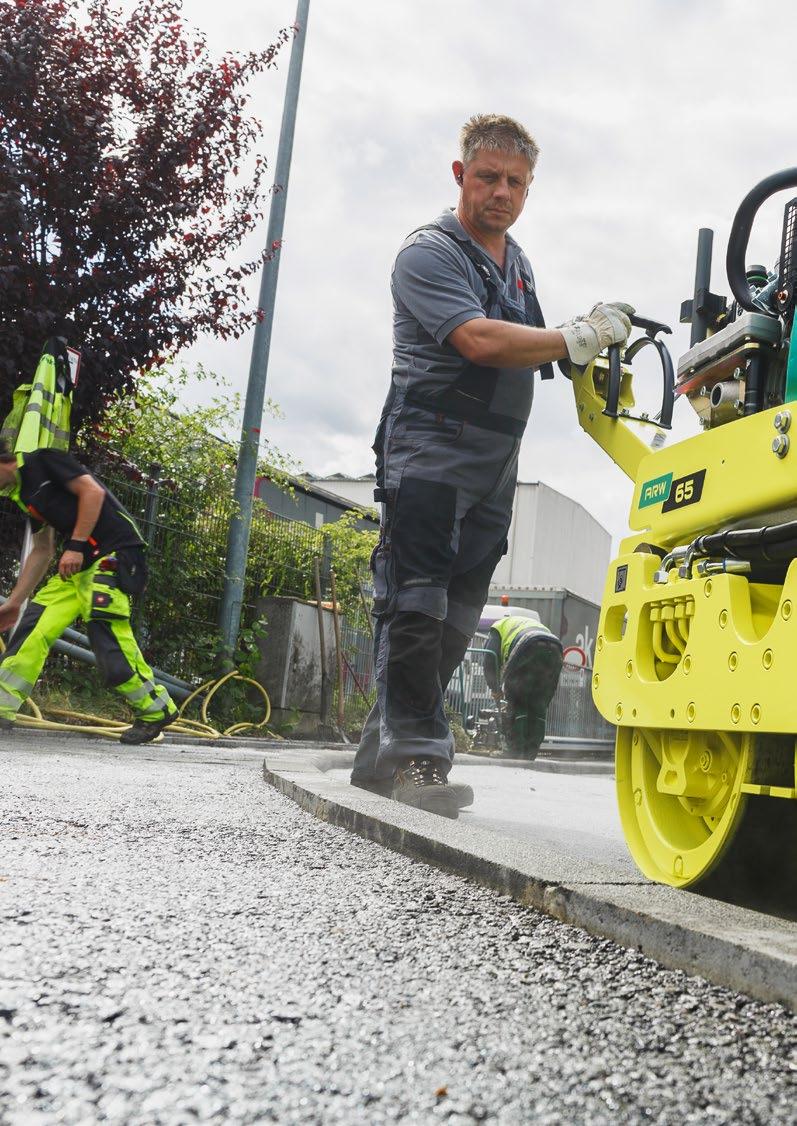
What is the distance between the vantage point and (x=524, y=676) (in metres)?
8.79

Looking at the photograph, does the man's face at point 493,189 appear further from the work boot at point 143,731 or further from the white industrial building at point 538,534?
the white industrial building at point 538,534

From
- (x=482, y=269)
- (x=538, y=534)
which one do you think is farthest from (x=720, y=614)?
(x=538, y=534)

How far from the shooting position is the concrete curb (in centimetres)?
137

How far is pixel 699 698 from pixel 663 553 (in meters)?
0.46

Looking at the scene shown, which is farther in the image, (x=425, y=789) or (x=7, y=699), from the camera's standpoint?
(x=7, y=699)

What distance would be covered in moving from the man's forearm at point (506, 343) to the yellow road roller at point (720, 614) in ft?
2.64

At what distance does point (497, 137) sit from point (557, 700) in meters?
12.1

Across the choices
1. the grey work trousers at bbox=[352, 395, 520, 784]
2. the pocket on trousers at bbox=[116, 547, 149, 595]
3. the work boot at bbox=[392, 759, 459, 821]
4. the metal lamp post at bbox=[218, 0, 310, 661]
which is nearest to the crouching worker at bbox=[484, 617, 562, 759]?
the metal lamp post at bbox=[218, 0, 310, 661]

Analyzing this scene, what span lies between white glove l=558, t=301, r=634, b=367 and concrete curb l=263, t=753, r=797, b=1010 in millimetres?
1335

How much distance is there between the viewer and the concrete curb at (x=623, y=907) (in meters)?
1.37

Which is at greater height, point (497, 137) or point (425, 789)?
point (497, 137)

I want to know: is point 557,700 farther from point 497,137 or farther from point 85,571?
point 497,137

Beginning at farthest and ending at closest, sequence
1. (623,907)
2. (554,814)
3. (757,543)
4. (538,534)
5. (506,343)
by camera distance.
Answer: (538,534)
(554,814)
(506,343)
(757,543)
(623,907)

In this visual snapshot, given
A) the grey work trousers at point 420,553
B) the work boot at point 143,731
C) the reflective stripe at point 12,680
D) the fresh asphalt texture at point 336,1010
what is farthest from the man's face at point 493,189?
the work boot at point 143,731
